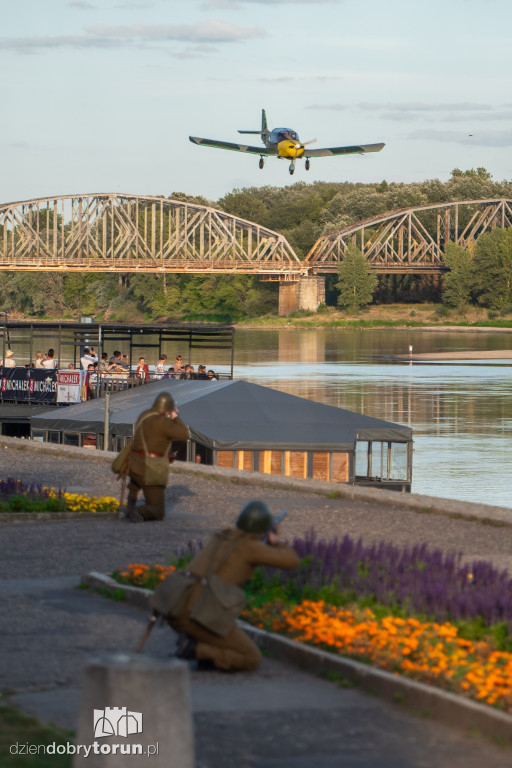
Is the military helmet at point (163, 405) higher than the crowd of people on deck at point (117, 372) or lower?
higher

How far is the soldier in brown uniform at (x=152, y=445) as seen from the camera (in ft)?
52.0

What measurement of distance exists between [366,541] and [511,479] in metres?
26.4

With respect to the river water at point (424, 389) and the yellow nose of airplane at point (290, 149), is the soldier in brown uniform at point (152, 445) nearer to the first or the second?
the river water at point (424, 389)

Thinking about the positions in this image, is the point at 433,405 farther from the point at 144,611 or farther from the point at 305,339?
the point at 305,339

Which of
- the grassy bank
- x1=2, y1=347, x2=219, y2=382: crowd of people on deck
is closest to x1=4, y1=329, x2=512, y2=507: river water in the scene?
x1=2, y1=347, x2=219, y2=382: crowd of people on deck

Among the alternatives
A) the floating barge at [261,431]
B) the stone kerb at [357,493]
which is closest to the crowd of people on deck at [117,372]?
the floating barge at [261,431]

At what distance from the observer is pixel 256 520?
860 cm

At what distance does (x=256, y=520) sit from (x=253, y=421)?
74.2ft

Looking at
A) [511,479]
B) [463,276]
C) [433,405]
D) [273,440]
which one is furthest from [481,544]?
[463,276]

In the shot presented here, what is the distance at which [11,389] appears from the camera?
44.9 m

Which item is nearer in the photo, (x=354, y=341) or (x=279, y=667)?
(x=279, y=667)

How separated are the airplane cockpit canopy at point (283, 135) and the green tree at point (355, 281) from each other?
10132 centimetres

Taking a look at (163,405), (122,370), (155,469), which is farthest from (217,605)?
(122,370)

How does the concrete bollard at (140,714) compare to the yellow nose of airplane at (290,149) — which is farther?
the yellow nose of airplane at (290,149)
